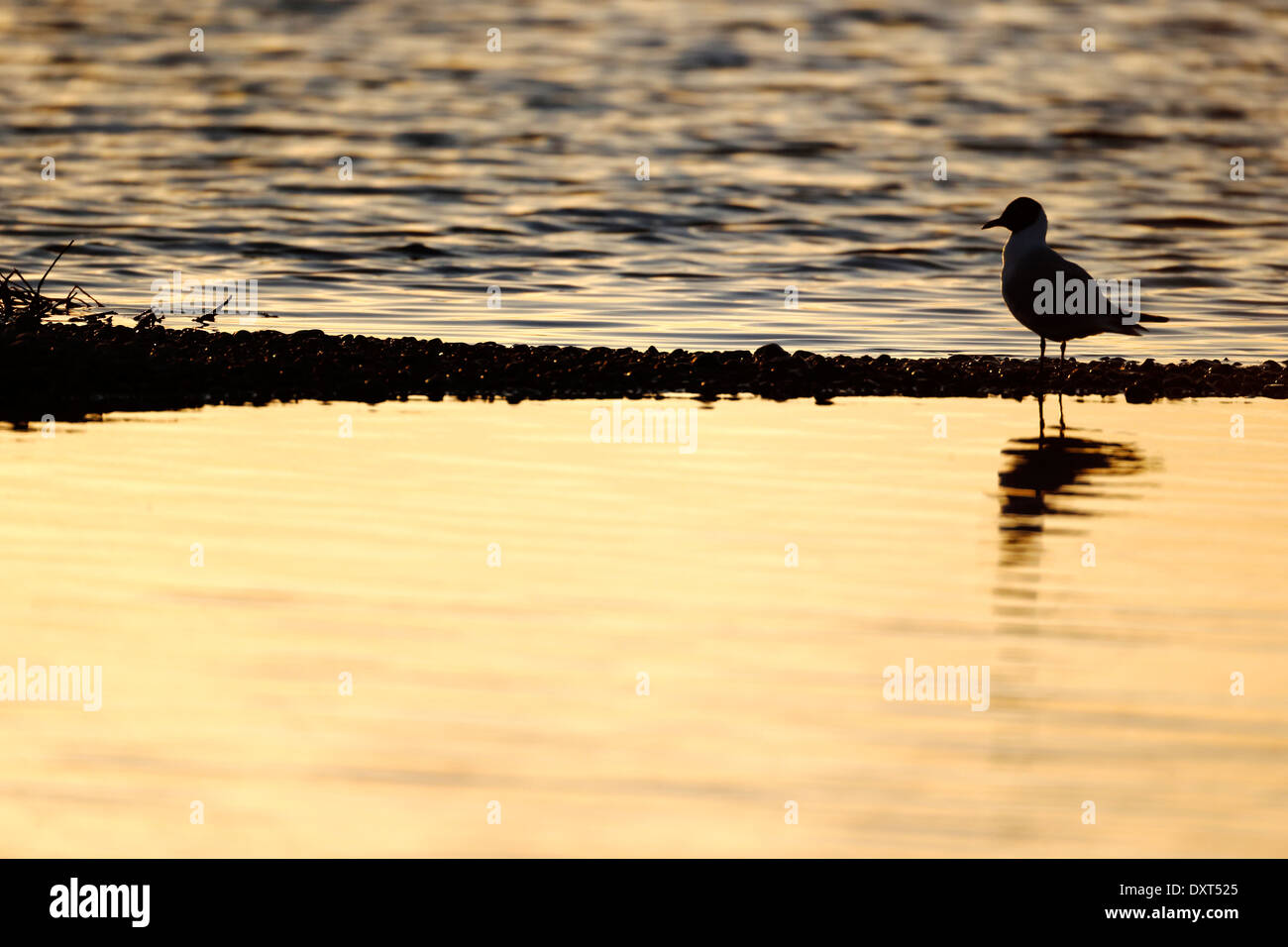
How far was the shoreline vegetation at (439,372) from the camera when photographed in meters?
14.4

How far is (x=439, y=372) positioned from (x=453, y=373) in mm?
140

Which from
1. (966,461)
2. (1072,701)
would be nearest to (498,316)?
(966,461)

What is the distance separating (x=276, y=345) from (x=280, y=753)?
411 inches

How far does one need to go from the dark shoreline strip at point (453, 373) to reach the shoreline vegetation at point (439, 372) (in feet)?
0.06

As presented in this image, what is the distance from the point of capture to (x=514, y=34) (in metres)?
44.7

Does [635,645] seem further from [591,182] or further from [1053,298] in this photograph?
[591,182]

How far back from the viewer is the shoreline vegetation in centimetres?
1445

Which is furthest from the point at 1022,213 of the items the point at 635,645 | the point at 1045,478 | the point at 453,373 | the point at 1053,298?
the point at 635,645

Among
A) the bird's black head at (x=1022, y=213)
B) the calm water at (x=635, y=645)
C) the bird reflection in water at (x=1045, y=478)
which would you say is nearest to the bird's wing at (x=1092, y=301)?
the bird's black head at (x=1022, y=213)

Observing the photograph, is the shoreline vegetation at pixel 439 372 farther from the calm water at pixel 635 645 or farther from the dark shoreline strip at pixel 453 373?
the calm water at pixel 635 645

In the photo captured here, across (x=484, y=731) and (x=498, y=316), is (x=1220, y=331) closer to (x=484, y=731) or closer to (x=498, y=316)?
(x=498, y=316)

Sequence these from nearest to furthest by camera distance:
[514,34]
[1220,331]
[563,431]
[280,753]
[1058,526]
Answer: [280,753]
[1058,526]
[563,431]
[1220,331]
[514,34]

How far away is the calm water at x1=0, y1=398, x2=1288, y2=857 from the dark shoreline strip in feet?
7.45

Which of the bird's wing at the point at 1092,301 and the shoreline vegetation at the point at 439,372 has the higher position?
the bird's wing at the point at 1092,301
